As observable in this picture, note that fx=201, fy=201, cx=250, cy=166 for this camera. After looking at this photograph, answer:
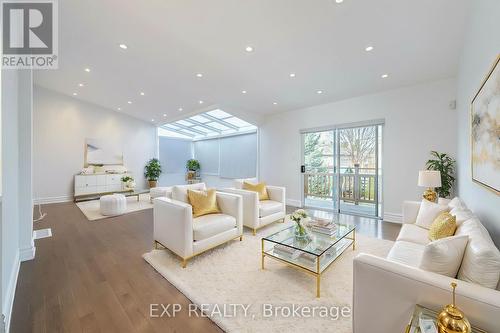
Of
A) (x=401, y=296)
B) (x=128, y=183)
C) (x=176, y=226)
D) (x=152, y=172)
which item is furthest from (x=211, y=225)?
(x=152, y=172)

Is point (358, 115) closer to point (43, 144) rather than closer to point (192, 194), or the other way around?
point (192, 194)

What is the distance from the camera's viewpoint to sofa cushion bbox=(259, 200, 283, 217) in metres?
3.51

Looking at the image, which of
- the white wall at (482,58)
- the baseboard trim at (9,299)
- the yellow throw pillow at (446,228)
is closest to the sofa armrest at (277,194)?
the yellow throw pillow at (446,228)

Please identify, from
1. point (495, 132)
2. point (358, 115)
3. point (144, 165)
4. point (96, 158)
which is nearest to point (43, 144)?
point (96, 158)

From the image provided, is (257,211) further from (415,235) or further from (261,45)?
(261,45)

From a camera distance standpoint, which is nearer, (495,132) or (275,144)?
(495,132)

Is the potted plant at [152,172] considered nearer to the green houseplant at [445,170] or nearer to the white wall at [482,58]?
the green houseplant at [445,170]

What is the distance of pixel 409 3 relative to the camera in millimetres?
2139

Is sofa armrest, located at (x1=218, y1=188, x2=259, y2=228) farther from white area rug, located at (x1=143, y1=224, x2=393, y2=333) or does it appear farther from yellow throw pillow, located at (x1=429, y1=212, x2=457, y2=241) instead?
yellow throw pillow, located at (x1=429, y1=212, x2=457, y2=241)

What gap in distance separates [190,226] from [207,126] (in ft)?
20.1

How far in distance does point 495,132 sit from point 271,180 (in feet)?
15.8

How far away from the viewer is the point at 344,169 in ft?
15.8

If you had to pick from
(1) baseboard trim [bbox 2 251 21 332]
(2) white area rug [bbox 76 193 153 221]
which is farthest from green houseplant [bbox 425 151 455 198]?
(2) white area rug [bbox 76 193 153 221]

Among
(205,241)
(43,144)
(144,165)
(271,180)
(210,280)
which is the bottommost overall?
(210,280)
